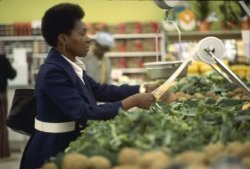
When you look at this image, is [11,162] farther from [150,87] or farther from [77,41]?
[77,41]

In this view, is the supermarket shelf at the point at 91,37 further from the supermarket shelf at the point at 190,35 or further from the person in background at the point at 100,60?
the person in background at the point at 100,60

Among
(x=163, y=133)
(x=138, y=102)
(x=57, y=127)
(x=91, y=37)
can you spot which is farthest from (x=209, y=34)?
(x=163, y=133)

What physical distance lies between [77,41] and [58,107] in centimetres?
44

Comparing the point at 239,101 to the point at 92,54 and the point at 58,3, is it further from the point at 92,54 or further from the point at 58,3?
the point at 92,54

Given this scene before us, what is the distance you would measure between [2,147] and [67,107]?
4603 millimetres

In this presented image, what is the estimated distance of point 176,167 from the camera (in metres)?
1.33

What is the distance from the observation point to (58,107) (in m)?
2.79

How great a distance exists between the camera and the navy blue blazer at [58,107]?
2.71 m

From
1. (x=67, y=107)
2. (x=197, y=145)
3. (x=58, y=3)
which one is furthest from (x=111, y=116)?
(x=197, y=145)

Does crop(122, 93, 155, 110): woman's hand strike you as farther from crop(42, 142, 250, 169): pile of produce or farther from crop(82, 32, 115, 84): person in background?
crop(82, 32, 115, 84): person in background

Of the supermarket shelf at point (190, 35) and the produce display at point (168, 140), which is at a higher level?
the supermarket shelf at point (190, 35)

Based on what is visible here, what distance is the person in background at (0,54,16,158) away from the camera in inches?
263

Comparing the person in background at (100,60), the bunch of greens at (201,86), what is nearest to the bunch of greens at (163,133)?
the bunch of greens at (201,86)

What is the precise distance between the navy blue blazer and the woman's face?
9 cm
